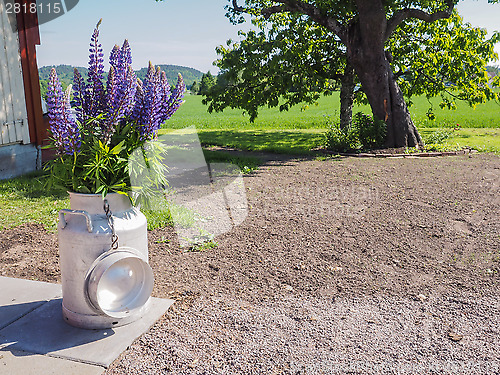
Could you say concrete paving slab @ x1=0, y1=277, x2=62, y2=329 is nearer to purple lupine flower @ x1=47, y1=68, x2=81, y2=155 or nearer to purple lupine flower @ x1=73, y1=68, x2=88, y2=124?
purple lupine flower @ x1=47, y1=68, x2=81, y2=155

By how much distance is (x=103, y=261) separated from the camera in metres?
2.77

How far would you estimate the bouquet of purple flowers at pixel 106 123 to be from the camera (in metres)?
2.84

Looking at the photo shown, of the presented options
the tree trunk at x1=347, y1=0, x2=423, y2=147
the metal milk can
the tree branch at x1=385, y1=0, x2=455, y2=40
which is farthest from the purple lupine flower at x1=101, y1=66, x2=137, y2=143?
the tree branch at x1=385, y1=0, x2=455, y2=40

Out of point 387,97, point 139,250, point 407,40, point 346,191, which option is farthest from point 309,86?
point 139,250

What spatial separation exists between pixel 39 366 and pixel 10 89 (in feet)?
23.1

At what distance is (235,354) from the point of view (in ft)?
9.14

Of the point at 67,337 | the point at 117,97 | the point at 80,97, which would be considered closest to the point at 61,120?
the point at 80,97

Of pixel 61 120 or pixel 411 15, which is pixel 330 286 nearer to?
pixel 61 120

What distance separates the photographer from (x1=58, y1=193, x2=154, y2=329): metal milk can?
2.82 m

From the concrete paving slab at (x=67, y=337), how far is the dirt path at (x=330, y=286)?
0.31 ft

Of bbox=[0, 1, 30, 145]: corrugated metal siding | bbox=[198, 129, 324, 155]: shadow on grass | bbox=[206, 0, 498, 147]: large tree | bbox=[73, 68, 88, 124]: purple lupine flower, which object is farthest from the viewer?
bbox=[198, 129, 324, 155]: shadow on grass

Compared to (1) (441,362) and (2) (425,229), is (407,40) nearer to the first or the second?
(2) (425,229)

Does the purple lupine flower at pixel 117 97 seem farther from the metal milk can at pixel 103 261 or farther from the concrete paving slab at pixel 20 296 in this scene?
the concrete paving slab at pixel 20 296

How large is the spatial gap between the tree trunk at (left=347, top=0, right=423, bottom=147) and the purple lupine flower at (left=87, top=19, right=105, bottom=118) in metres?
10.0
